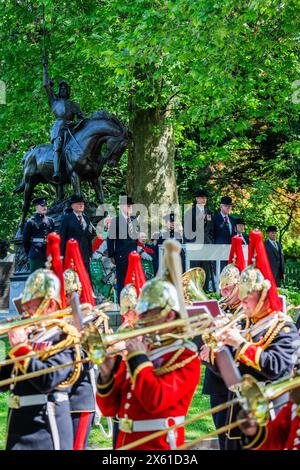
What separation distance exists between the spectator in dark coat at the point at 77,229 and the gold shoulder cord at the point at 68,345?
8608mm

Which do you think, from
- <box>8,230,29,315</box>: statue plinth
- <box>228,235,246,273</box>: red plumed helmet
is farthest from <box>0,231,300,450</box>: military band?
<box>8,230,29,315</box>: statue plinth

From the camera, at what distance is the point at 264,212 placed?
24.6m

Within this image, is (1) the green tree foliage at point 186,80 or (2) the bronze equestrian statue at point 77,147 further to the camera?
(2) the bronze equestrian statue at point 77,147

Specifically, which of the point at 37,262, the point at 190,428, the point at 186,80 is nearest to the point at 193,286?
the point at 190,428

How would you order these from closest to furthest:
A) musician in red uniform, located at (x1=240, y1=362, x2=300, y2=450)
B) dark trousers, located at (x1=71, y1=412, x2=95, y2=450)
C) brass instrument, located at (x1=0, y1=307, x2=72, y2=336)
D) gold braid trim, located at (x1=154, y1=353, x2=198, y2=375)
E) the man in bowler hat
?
musician in red uniform, located at (x1=240, y1=362, x2=300, y2=450) → gold braid trim, located at (x1=154, y1=353, x2=198, y2=375) → brass instrument, located at (x1=0, y1=307, x2=72, y2=336) → dark trousers, located at (x1=71, y1=412, x2=95, y2=450) → the man in bowler hat

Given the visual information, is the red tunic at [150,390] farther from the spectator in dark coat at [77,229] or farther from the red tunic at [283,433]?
the spectator in dark coat at [77,229]

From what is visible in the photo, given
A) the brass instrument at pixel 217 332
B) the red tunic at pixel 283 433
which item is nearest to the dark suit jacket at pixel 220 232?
the brass instrument at pixel 217 332

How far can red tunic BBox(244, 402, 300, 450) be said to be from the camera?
438 cm

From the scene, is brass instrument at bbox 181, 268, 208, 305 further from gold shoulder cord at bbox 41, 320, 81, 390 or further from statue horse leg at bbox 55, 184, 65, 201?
statue horse leg at bbox 55, 184, 65, 201

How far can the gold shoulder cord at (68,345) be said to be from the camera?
5551 millimetres

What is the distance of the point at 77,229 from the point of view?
48.1ft

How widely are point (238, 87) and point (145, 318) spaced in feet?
46.7
